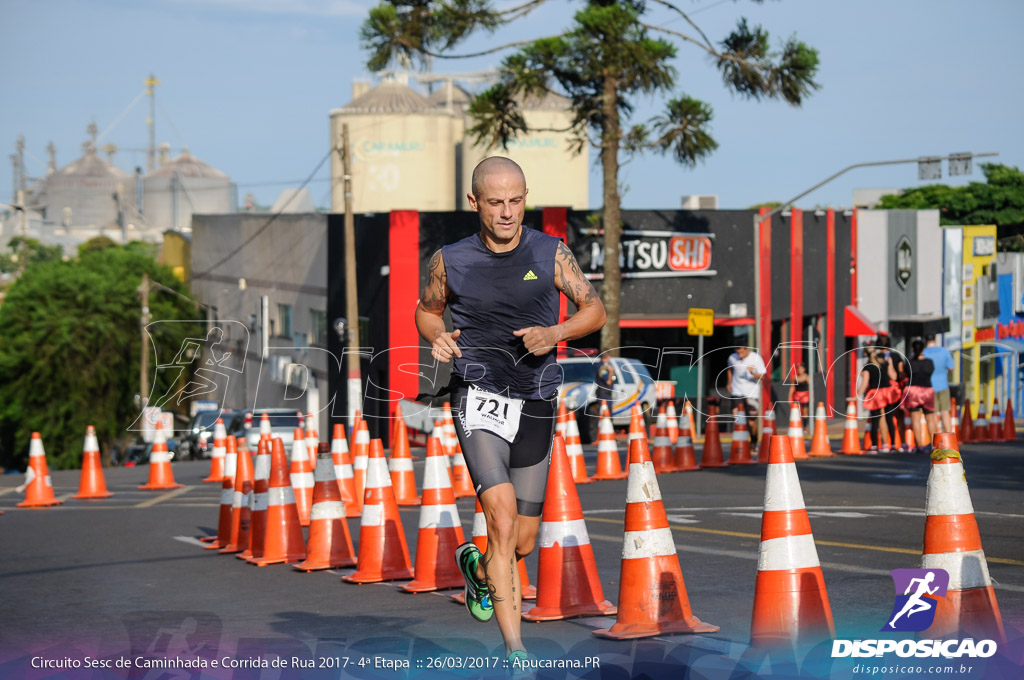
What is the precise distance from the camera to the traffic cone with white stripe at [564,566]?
6.65 meters

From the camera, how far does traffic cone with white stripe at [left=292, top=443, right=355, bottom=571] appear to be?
29.7ft

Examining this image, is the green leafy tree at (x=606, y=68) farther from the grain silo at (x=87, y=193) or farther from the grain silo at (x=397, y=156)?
the grain silo at (x=87, y=193)

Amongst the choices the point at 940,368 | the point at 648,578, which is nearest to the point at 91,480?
the point at 940,368

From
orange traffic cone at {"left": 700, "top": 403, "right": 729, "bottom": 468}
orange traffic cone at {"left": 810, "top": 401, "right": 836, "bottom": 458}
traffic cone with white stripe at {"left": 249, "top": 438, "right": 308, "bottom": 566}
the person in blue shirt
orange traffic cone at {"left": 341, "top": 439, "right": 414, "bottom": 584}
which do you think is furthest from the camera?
orange traffic cone at {"left": 810, "top": 401, "right": 836, "bottom": 458}

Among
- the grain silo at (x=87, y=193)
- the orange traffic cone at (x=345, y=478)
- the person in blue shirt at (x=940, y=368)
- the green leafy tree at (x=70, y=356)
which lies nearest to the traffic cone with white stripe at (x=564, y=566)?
the orange traffic cone at (x=345, y=478)

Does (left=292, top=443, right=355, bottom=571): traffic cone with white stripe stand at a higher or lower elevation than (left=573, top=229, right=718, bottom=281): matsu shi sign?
lower

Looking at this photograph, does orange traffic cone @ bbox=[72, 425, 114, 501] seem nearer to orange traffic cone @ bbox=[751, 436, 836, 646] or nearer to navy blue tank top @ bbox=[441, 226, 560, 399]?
navy blue tank top @ bbox=[441, 226, 560, 399]

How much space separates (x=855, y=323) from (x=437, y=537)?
40.0 metres

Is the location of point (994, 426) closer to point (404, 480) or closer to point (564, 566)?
point (404, 480)

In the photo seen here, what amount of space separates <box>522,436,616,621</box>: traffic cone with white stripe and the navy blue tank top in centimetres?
130

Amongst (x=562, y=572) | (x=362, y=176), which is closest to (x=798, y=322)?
(x=562, y=572)

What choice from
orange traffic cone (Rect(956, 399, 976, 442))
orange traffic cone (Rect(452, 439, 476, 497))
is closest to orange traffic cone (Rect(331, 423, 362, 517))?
orange traffic cone (Rect(452, 439, 476, 497))

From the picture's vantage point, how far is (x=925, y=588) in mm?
5023

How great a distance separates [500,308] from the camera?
18.2 feet
